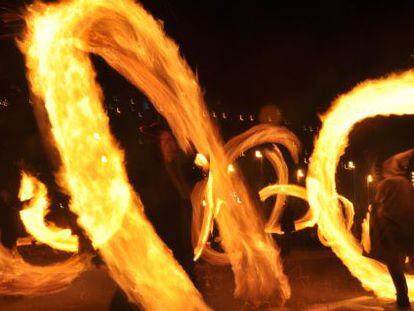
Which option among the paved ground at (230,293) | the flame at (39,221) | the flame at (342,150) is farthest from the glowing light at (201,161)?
the flame at (39,221)

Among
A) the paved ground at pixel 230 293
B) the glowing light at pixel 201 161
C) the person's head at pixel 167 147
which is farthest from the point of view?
the paved ground at pixel 230 293

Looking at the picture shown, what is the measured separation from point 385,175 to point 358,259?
234 cm

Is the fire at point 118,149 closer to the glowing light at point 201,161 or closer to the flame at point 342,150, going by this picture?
the glowing light at point 201,161

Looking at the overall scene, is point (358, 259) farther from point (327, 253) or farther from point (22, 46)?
point (22, 46)

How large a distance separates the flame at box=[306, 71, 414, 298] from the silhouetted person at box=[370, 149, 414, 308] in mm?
1442

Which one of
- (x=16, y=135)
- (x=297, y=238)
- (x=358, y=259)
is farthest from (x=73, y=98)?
(x=16, y=135)

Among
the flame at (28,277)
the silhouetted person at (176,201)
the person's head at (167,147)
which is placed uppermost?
the person's head at (167,147)

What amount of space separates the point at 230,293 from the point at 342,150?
356 cm

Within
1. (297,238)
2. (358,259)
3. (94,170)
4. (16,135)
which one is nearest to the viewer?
(94,170)

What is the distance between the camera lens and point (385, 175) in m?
7.48

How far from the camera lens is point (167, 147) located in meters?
6.14

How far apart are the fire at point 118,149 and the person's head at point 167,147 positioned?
1.73 ft

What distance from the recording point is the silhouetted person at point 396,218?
729 cm

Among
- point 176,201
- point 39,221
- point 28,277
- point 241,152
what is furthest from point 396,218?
point 39,221
